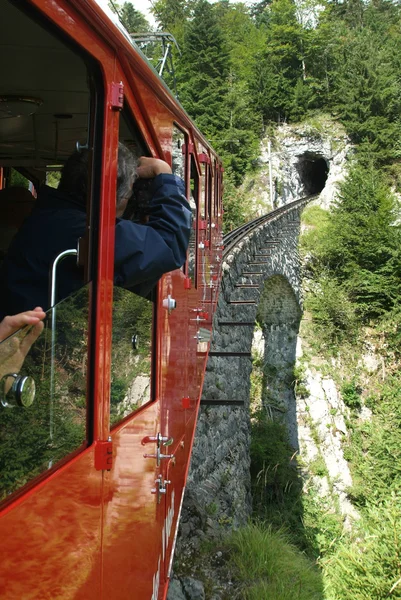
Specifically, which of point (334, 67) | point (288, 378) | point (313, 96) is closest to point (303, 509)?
point (288, 378)

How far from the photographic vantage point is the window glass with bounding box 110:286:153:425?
1745mm

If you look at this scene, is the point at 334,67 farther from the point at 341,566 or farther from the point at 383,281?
the point at 341,566

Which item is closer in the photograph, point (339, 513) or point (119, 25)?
point (119, 25)

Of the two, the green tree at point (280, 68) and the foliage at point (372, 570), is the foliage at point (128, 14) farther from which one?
the green tree at point (280, 68)

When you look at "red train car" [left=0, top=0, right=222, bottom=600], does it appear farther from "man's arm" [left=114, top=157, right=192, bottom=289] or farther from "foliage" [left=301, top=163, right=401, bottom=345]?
"foliage" [left=301, top=163, right=401, bottom=345]

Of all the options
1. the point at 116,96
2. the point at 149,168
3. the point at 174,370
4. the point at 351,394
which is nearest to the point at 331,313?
the point at 351,394

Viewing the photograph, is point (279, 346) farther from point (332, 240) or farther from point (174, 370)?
point (174, 370)

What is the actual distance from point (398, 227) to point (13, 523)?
74.7 feet

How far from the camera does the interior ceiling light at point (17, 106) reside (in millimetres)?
2443

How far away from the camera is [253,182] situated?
1318 inches

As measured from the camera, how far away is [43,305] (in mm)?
1508

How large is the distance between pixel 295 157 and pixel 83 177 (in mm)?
33753

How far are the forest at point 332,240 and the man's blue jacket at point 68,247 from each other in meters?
1.00

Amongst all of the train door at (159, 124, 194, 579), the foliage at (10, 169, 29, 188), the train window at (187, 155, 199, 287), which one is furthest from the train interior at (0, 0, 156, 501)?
the train window at (187, 155, 199, 287)
